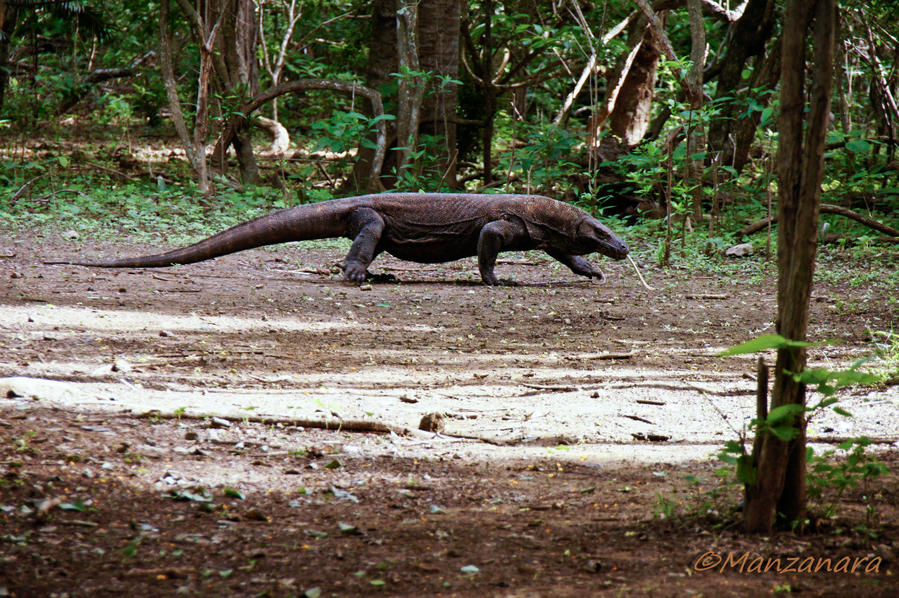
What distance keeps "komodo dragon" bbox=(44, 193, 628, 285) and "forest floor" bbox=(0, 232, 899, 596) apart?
61.0 inches

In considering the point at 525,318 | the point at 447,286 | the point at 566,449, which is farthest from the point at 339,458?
the point at 447,286

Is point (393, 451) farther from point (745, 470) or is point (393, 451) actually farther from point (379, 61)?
point (379, 61)

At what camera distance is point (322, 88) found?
1258cm

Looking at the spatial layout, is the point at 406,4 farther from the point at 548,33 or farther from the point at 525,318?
the point at 525,318

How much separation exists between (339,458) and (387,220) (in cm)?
500

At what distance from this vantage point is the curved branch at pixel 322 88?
40.0 ft

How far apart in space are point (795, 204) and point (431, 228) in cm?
575

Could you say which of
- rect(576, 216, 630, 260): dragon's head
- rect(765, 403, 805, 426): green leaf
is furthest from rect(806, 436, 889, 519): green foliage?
rect(576, 216, 630, 260): dragon's head

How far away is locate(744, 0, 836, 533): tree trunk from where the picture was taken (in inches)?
78.2

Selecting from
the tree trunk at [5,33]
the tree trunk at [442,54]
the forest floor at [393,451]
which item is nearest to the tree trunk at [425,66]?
the tree trunk at [442,54]

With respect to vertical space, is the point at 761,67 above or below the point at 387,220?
above

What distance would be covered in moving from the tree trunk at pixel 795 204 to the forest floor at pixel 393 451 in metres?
0.22

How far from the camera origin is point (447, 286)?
24.7ft

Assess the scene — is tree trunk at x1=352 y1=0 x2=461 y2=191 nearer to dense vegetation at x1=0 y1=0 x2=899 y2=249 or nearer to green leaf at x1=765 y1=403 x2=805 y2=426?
dense vegetation at x1=0 y1=0 x2=899 y2=249
